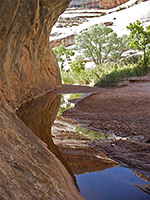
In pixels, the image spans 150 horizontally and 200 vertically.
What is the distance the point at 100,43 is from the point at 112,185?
23588 millimetres

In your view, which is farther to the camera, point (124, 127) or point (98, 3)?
point (98, 3)

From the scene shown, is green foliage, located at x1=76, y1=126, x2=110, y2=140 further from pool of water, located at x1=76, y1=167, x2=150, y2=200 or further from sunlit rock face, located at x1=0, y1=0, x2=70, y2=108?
sunlit rock face, located at x1=0, y1=0, x2=70, y2=108

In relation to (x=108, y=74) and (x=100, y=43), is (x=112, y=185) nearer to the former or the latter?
(x=108, y=74)

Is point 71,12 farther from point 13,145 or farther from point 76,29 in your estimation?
point 13,145

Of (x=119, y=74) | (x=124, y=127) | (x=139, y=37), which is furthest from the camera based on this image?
(x=139, y=37)

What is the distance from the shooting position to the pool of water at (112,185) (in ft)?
5.28

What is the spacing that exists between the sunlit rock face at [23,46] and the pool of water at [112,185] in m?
3.05

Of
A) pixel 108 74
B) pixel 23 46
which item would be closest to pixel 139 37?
pixel 108 74

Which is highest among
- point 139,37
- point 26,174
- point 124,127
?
point 139,37

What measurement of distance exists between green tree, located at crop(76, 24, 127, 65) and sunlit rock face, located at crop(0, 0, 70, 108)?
1280 cm

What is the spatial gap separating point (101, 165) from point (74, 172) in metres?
0.32

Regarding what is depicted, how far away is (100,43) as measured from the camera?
24.3 m

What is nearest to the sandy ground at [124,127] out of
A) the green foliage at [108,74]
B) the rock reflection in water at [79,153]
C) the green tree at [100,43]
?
the rock reflection in water at [79,153]

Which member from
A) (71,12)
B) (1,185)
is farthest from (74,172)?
(71,12)
